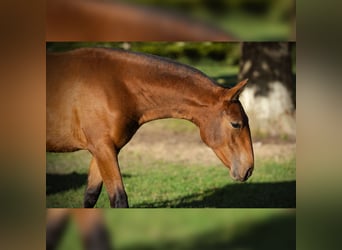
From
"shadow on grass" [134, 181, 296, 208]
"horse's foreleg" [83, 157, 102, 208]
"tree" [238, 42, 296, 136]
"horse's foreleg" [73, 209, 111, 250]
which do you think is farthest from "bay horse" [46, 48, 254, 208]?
"tree" [238, 42, 296, 136]

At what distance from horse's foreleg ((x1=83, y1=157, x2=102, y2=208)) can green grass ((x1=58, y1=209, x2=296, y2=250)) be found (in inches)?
8.1

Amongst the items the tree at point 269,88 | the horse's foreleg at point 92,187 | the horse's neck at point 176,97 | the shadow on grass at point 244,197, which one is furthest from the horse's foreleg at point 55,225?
the tree at point 269,88

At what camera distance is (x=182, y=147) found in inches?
255

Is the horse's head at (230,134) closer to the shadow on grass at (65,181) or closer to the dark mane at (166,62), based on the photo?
the dark mane at (166,62)

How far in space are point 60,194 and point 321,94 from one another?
97.5 inches

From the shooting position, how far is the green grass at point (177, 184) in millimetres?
5961

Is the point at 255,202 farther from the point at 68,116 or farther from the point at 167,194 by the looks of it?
the point at 68,116

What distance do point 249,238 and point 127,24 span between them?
217cm

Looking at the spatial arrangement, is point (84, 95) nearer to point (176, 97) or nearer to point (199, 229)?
point (176, 97)

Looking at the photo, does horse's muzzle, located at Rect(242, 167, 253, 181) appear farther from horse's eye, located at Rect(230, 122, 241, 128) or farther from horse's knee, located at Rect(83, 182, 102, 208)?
horse's knee, located at Rect(83, 182, 102, 208)

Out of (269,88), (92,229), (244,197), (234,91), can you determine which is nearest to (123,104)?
(234,91)

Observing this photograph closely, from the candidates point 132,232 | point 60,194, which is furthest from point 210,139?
point 60,194

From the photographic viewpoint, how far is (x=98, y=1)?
5.70m

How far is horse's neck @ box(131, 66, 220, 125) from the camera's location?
568 centimetres
